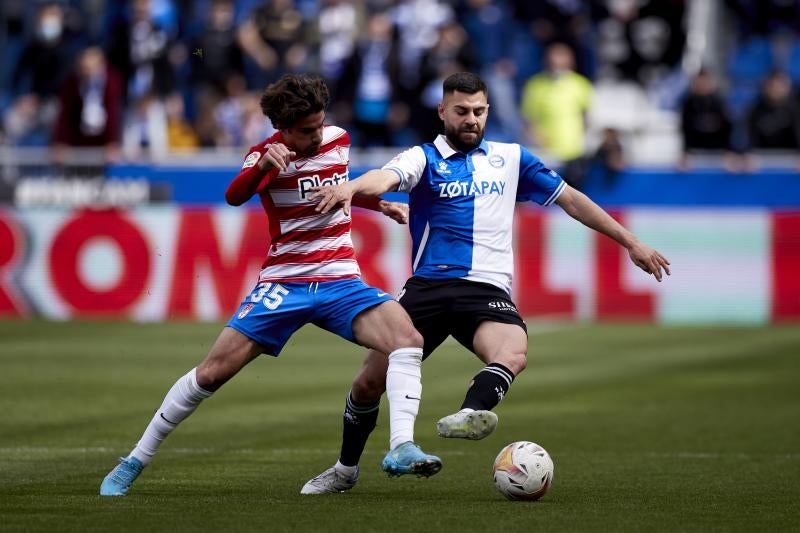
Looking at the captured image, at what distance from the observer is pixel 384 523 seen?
6699 millimetres

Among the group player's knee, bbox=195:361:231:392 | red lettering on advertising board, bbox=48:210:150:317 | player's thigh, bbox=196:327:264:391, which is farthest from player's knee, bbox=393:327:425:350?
red lettering on advertising board, bbox=48:210:150:317

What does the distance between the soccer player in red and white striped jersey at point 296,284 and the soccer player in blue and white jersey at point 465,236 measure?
21 centimetres

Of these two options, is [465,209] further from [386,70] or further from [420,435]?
[386,70]

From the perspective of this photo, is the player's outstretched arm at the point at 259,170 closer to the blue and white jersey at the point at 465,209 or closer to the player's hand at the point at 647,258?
the blue and white jersey at the point at 465,209

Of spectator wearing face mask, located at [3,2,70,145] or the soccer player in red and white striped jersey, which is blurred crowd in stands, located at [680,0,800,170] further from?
the soccer player in red and white striped jersey

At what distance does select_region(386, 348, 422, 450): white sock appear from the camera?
7203 mm

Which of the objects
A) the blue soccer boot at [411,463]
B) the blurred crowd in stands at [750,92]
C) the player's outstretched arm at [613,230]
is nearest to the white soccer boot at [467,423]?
the blue soccer boot at [411,463]

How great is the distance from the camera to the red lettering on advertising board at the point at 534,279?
780 inches

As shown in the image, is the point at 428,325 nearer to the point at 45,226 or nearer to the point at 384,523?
the point at 384,523

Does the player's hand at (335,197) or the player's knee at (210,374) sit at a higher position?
the player's hand at (335,197)

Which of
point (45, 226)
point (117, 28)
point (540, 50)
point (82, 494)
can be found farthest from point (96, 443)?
point (540, 50)

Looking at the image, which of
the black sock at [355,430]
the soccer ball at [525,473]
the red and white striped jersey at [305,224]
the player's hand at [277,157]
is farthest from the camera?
the black sock at [355,430]

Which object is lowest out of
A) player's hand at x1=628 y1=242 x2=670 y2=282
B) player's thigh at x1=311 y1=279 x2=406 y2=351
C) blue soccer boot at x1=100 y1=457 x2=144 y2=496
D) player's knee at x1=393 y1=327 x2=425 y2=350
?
blue soccer boot at x1=100 y1=457 x2=144 y2=496

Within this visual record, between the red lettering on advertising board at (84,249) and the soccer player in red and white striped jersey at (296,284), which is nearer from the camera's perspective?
the soccer player in red and white striped jersey at (296,284)
